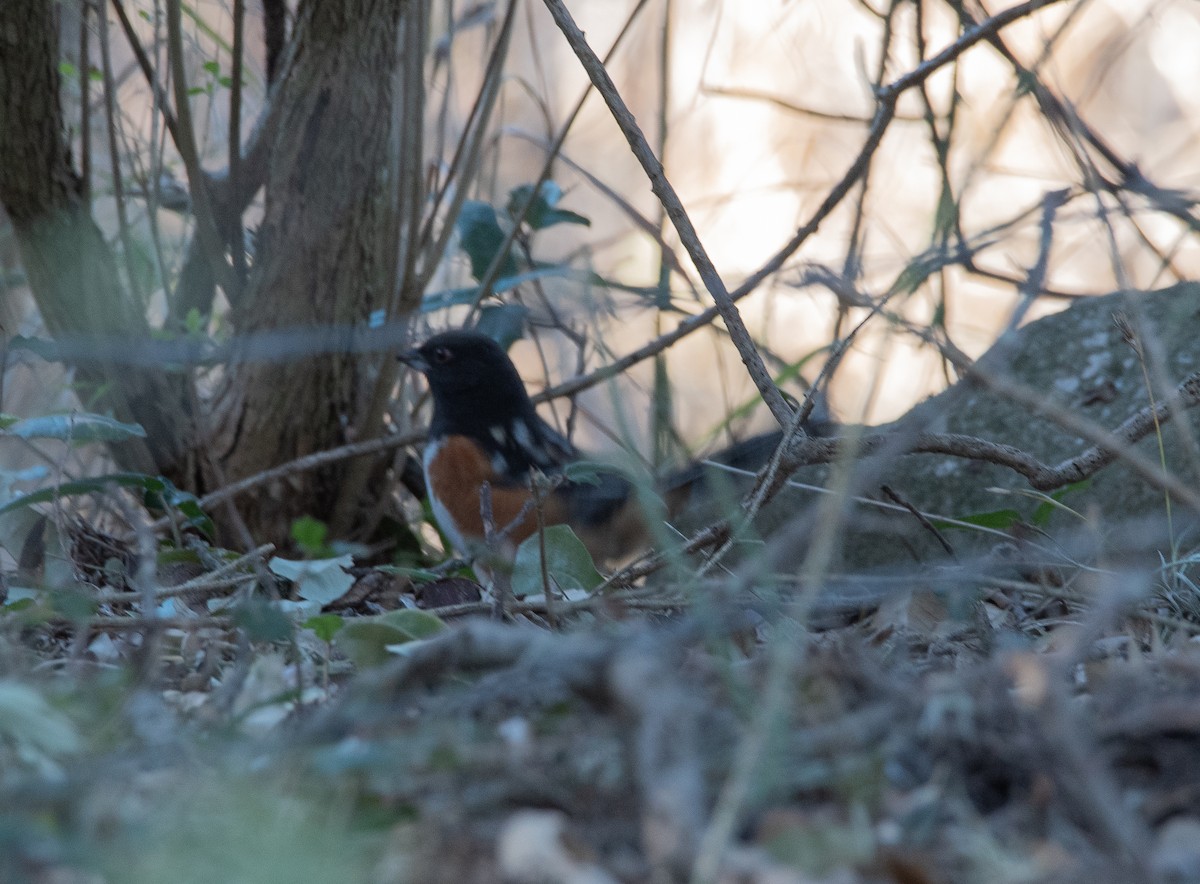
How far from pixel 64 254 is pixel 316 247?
0.62 meters

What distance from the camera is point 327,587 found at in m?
2.45

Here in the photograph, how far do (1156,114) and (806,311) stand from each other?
74.2 inches

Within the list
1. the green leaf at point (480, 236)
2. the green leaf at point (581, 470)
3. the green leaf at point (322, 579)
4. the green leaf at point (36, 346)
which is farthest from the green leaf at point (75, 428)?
the green leaf at point (480, 236)

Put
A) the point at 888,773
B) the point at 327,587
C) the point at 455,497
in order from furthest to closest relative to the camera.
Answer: the point at 455,497, the point at 327,587, the point at 888,773

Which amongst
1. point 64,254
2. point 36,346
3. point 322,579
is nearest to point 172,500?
point 36,346

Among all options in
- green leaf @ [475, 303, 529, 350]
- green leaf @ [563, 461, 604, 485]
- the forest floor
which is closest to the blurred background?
green leaf @ [475, 303, 529, 350]

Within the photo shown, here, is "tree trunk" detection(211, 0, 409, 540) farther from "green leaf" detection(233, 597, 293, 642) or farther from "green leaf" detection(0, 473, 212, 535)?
"green leaf" detection(233, 597, 293, 642)

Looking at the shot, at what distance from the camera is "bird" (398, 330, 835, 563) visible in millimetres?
3756

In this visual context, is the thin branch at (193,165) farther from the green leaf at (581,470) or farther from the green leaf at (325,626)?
the green leaf at (325,626)

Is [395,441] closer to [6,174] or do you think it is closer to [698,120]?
[6,174]

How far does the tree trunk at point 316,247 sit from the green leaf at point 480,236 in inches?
16.2

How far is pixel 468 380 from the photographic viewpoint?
4.02 meters

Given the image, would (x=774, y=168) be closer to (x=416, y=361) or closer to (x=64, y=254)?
(x=416, y=361)

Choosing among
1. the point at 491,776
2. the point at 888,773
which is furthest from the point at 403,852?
the point at 888,773
